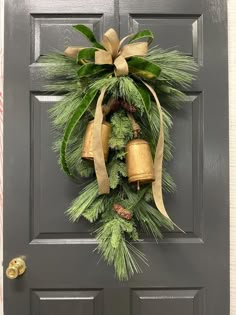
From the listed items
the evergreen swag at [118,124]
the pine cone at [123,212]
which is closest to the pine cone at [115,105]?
the evergreen swag at [118,124]

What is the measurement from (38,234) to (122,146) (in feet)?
1.36

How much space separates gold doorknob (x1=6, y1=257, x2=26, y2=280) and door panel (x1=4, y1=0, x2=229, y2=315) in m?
0.02

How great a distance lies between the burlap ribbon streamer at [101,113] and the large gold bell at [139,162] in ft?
0.10

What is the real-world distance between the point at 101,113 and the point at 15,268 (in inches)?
22.0

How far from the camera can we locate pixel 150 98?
1044 mm

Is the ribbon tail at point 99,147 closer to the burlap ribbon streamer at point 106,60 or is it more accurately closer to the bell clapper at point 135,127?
the burlap ribbon streamer at point 106,60

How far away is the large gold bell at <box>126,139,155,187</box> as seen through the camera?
0.97 m

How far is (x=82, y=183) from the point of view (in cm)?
112

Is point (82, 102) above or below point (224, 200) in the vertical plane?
above

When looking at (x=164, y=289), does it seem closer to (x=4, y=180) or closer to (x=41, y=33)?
(x=4, y=180)

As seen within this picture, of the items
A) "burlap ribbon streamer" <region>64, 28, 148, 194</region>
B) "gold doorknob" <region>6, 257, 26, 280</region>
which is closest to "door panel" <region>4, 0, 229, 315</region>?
"gold doorknob" <region>6, 257, 26, 280</region>

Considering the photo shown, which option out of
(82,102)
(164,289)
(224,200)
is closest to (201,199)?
(224,200)

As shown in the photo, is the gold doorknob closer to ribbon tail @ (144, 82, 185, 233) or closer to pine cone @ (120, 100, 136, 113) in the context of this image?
ribbon tail @ (144, 82, 185, 233)

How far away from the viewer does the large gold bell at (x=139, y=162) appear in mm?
972
